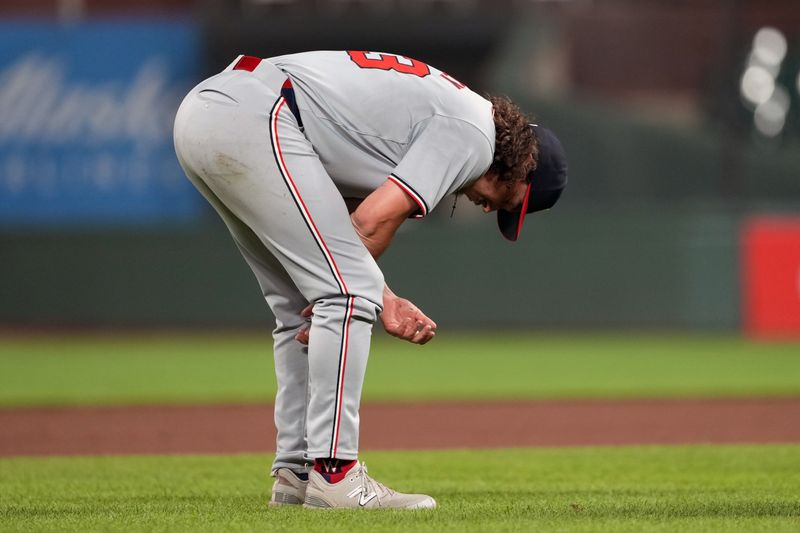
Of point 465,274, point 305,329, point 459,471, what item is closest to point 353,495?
point 305,329

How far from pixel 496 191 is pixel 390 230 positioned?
0.41 meters

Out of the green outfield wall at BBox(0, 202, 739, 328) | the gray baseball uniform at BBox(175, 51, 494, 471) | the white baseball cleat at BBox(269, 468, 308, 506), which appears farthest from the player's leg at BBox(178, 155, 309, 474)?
the green outfield wall at BBox(0, 202, 739, 328)

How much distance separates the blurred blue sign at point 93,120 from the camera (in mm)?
13586

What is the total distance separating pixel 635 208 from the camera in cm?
1329

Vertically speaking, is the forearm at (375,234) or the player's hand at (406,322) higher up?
the forearm at (375,234)

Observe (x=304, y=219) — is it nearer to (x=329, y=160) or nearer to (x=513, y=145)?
(x=329, y=160)

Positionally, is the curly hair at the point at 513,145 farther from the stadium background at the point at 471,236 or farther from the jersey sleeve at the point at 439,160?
the stadium background at the point at 471,236

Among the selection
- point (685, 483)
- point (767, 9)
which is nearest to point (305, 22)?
point (767, 9)

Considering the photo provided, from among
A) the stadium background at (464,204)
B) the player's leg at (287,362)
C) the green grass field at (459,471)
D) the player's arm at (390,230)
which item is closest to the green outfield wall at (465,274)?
the stadium background at (464,204)

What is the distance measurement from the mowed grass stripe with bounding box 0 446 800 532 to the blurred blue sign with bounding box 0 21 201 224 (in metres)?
8.46

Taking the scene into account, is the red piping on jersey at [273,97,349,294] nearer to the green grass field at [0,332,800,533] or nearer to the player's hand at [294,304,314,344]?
the player's hand at [294,304,314,344]

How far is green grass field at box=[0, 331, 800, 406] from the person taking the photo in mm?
8570

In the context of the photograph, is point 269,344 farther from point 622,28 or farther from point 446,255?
point 622,28

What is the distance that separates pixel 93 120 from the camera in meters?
13.9
